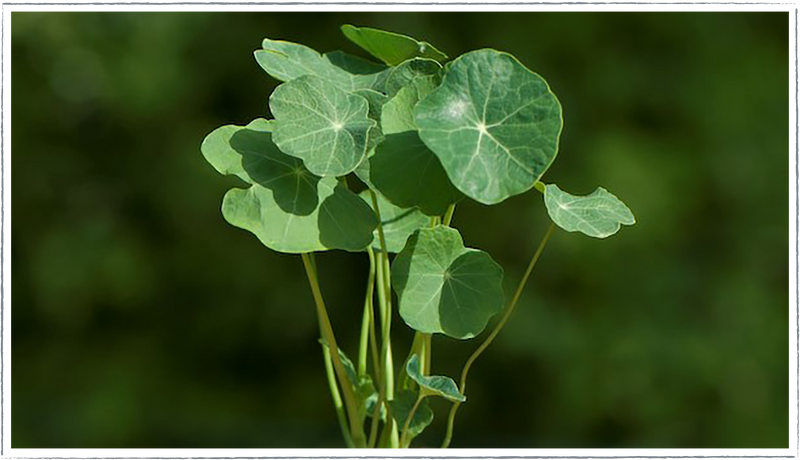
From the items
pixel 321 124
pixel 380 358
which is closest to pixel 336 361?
pixel 380 358

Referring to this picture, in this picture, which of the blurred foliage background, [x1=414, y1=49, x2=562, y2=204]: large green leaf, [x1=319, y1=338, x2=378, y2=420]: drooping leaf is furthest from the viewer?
the blurred foliage background

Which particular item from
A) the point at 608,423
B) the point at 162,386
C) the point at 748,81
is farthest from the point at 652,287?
the point at 162,386

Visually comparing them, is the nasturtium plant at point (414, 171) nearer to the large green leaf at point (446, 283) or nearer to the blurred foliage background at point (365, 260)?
the large green leaf at point (446, 283)

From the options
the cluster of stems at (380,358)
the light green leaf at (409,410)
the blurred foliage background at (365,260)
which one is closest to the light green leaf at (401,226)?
the cluster of stems at (380,358)

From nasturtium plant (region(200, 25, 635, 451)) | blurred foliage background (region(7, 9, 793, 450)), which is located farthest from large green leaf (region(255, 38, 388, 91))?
blurred foliage background (region(7, 9, 793, 450))

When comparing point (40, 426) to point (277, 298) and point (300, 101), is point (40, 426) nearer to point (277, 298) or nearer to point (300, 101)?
point (277, 298)

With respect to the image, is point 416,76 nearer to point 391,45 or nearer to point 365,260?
point 391,45

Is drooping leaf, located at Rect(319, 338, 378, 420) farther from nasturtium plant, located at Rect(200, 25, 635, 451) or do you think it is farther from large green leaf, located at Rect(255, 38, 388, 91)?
large green leaf, located at Rect(255, 38, 388, 91)
